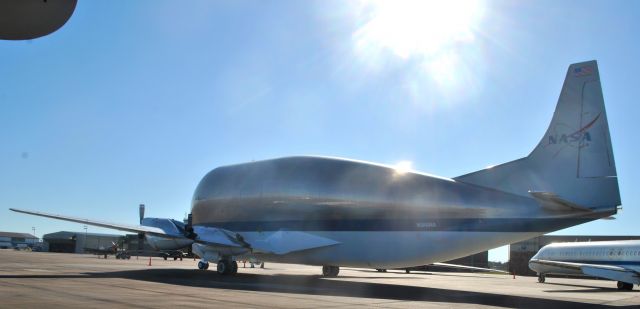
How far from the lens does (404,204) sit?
25.1 metres

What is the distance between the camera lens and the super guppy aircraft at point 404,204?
21141 mm

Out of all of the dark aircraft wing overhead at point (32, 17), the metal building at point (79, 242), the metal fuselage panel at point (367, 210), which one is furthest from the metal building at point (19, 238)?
the dark aircraft wing overhead at point (32, 17)

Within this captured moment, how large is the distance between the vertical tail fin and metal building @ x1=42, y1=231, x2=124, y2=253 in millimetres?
106361

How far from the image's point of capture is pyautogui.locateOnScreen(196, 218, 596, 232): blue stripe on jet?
2095 centimetres

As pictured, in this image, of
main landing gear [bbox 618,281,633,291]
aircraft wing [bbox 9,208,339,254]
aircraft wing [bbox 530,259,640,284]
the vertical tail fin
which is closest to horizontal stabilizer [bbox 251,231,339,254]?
aircraft wing [bbox 9,208,339,254]

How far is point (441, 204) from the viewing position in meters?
23.8

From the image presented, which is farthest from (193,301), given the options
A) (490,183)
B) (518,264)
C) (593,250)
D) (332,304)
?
(518,264)

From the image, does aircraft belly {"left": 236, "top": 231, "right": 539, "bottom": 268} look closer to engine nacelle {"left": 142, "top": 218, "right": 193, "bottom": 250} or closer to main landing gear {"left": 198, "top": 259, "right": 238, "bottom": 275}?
main landing gear {"left": 198, "top": 259, "right": 238, "bottom": 275}

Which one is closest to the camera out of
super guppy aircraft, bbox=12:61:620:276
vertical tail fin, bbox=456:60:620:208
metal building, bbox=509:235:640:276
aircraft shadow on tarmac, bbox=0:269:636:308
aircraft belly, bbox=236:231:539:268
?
aircraft shadow on tarmac, bbox=0:269:636:308

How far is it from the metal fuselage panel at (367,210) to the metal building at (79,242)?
91252mm

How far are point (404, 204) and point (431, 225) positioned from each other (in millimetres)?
1784

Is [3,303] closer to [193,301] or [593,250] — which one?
[193,301]

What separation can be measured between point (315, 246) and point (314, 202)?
7.67 feet

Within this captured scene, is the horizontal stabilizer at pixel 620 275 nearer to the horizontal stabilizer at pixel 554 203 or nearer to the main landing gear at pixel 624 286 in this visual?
the main landing gear at pixel 624 286
